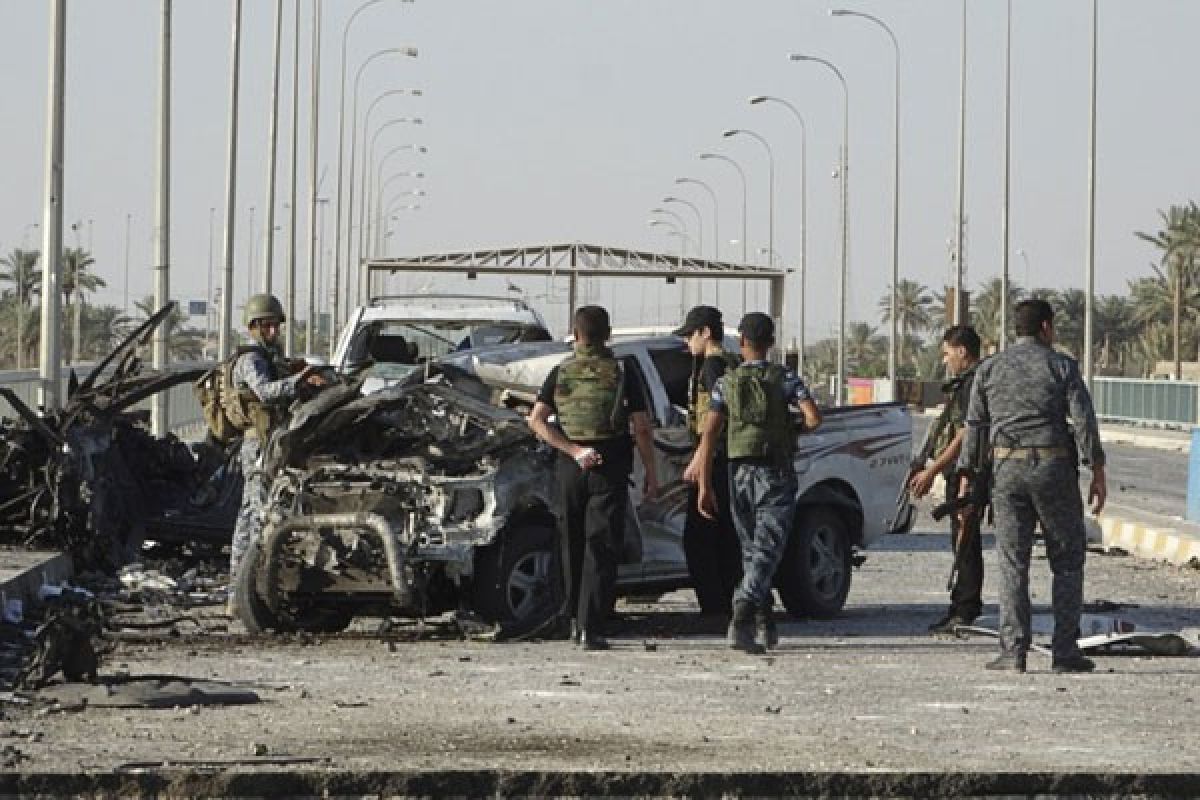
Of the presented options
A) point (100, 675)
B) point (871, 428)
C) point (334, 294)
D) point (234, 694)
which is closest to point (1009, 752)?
point (234, 694)

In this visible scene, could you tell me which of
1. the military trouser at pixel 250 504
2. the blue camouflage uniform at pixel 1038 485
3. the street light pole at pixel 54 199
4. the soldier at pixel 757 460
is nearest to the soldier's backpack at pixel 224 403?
the military trouser at pixel 250 504

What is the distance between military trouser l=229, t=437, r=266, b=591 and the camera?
15.3 meters

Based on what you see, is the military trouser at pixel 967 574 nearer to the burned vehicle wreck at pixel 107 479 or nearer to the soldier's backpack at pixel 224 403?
the soldier's backpack at pixel 224 403

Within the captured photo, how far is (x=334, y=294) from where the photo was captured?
3433 inches

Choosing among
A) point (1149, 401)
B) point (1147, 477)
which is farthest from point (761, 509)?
point (1149, 401)

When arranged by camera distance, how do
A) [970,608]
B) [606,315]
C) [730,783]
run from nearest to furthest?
1. [730,783]
2. [606,315]
3. [970,608]

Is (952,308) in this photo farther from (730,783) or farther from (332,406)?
(730,783)

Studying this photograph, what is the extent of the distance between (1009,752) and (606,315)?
497 cm

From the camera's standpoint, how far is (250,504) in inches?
620

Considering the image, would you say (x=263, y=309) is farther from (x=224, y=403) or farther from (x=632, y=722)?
(x=632, y=722)

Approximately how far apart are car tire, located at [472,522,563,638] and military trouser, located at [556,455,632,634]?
39 cm

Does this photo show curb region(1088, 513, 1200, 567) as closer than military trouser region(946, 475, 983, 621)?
No

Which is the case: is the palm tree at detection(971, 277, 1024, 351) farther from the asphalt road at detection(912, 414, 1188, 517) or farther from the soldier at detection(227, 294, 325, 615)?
the soldier at detection(227, 294, 325, 615)

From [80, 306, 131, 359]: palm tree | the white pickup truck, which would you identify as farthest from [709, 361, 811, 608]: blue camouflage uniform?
[80, 306, 131, 359]: palm tree
